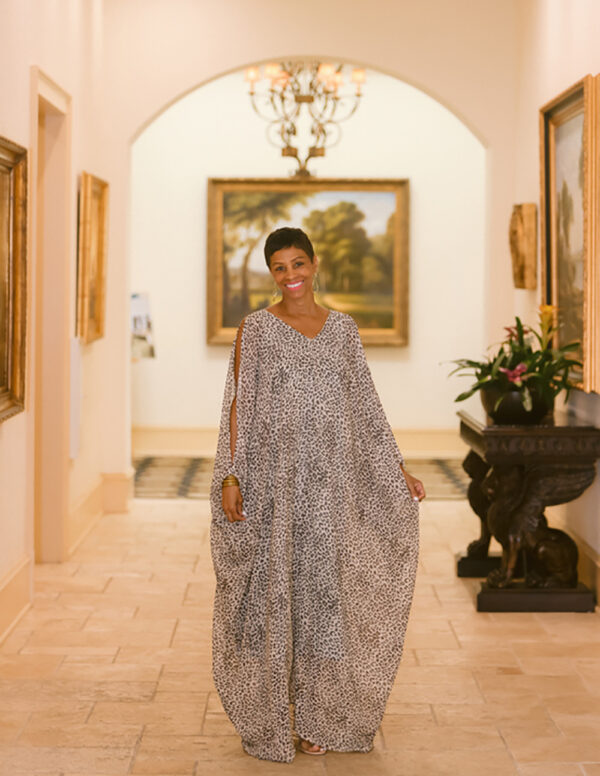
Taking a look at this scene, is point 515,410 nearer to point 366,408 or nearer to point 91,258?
point 366,408

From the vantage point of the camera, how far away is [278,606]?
13.6ft

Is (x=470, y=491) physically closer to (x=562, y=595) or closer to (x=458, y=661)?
(x=562, y=595)

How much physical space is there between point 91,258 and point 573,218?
3514mm

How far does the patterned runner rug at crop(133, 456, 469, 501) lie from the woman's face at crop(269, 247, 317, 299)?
631cm

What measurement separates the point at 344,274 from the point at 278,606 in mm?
9481

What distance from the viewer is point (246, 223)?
13.3m

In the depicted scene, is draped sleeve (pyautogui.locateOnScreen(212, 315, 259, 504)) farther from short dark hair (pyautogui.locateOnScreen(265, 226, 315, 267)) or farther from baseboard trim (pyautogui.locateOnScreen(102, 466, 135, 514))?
baseboard trim (pyautogui.locateOnScreen(102, 466, 135, 514))

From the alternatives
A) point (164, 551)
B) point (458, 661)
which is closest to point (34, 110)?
point (164, 551)

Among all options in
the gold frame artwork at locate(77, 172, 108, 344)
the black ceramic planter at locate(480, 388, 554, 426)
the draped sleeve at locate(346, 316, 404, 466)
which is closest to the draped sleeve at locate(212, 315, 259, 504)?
the draped sleeve at locate(346, 316, 404, 466)

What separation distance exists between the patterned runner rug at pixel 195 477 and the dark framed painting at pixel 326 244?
1556 millimetres

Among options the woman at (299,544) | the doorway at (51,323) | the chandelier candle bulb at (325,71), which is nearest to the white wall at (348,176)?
the chandelier candle bulb at (325,71)

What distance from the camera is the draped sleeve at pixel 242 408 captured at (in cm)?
426

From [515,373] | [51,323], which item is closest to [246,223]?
[51,323]

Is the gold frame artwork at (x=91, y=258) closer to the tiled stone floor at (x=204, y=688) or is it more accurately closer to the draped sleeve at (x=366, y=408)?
the tiled stone floor at (x=204, y=688)
